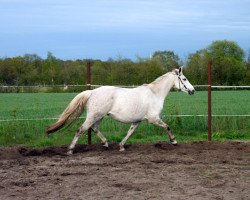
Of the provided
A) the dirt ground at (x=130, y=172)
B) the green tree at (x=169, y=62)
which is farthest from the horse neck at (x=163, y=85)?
the green tree at (x=169, y=62)

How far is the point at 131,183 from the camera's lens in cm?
710

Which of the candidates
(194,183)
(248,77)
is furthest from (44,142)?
(248,77)

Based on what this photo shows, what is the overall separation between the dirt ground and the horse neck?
1.07 metres

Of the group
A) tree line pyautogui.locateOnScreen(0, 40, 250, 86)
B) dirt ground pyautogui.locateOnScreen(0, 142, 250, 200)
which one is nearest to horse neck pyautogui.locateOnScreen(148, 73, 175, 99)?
dirt ground pyautogui.locateOnScreen(0, 142, 250, 200)

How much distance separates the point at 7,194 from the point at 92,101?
3.84 meters

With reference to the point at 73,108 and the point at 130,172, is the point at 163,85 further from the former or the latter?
the point at 130,172

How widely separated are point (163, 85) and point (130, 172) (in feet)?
10.7

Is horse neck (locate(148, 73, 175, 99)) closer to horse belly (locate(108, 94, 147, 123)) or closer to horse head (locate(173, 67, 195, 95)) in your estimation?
horse head (locate(173, 67, 195, 95))

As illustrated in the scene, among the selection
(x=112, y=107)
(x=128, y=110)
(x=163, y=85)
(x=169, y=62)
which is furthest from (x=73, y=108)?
(x=169, y=62)

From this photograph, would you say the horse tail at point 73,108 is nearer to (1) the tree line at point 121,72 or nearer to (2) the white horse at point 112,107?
(2) the white horse at point 112,107

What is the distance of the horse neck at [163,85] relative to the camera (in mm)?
10703

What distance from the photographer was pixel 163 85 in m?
10.8

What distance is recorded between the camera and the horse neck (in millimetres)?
10703

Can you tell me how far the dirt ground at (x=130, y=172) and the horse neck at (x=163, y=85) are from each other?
1.07 meters
